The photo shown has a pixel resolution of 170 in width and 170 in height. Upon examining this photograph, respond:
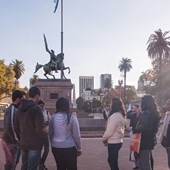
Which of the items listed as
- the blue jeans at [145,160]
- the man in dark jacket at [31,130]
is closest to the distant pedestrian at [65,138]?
the man in dark jacket at [31,130]

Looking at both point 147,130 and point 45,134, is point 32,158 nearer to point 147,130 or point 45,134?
point 45,134

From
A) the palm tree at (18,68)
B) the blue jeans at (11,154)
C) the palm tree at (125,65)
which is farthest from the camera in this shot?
the palm tree at (125,65)

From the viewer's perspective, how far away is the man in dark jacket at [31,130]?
17.4 feet

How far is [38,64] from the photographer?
1184 inches

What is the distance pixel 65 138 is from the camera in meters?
5.52

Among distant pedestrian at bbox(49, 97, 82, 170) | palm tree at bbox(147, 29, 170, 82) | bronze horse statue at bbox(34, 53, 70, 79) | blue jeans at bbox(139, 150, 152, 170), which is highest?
palm tree at bbox(147, 29, 170, 82)

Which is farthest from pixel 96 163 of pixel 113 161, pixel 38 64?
pixel 38 64

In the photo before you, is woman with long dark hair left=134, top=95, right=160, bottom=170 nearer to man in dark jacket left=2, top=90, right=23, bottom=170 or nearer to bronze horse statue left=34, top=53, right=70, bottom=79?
man in dark jacket left=2, top=90, right=23, bottom=170

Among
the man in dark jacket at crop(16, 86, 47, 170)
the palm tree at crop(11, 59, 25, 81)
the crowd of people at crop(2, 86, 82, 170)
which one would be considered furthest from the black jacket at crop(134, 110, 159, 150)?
the palm tree at crop(11, 59, 25, 81)

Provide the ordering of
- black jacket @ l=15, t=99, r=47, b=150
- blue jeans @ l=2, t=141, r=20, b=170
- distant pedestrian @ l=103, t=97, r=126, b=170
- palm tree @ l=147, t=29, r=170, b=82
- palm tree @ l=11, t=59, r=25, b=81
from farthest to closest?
1. palm tree @ l=11, t=59, r=25, b=81
2. palm tree @ l=147, t=29, r=170, b=82
3. distant pedestrian @ l=103, t=97, r=126, b=170
4. blue jeans @ l=2, t=141, r=20, b=170
5. black jacket @ l=15, t=99, r=47, b=150

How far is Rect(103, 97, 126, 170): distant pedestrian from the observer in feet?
A: 21.0

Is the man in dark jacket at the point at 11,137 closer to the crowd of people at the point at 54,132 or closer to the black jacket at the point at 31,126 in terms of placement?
the crowd of people at the point at 54,132

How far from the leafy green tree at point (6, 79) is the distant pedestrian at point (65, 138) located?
50609 millimetres

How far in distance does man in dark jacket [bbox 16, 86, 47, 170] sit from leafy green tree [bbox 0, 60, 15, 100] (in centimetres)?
5058
